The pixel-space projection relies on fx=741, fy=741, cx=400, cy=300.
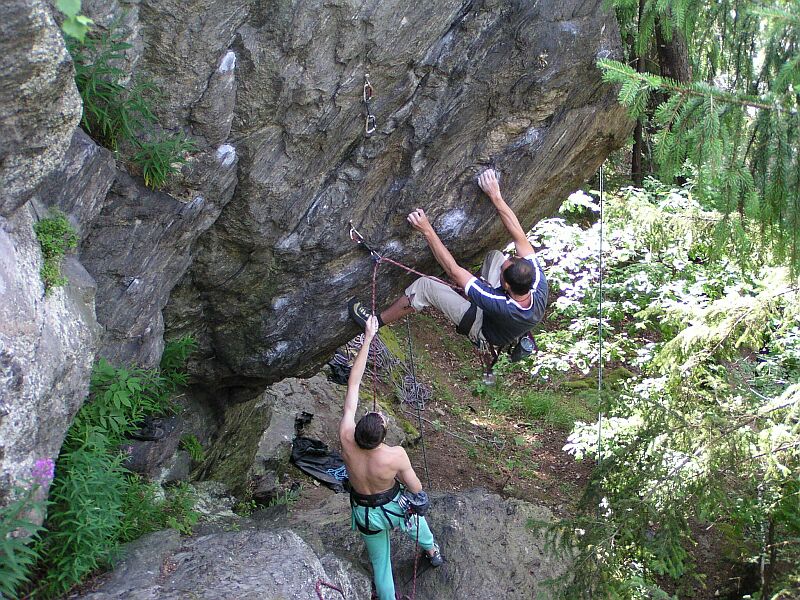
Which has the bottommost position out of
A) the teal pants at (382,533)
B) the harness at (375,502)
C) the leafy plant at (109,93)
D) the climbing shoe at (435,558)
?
the climbing shoe at (435,558)

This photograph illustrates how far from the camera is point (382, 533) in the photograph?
5973mm

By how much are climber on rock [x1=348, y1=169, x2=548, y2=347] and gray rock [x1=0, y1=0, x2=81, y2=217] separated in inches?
118

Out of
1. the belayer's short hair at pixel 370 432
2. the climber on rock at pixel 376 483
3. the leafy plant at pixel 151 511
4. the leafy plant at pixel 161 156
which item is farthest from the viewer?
the climber on rock at pixel 376 483

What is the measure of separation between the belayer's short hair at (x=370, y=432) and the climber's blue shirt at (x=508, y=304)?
1.22 metres

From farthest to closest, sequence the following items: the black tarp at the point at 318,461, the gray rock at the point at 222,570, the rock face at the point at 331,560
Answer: the black tarp at the point at 318,461, the rock face at the point at 331,560, the gray rock at the point at 222,570

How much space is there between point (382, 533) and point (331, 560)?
1.59ft

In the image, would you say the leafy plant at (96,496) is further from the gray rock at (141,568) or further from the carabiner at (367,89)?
the carabiner at (367,89)

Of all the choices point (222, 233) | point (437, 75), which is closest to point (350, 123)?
point (437, 75)

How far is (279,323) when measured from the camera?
693 centimetres

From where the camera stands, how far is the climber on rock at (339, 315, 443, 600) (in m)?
5.62

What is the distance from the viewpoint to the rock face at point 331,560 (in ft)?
16.1

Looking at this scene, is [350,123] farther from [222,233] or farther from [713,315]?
[713,315]

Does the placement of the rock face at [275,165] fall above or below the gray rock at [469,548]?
above

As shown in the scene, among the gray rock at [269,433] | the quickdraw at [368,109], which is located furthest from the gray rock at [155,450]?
the quickdraw at [368,109]
